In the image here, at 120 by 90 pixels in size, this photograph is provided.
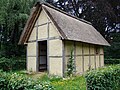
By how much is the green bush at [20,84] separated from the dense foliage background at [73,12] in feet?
42.6

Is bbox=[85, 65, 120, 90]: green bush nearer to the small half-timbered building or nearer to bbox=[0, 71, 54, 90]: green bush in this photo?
bbox=[0, 71, 54, 90]: green bush

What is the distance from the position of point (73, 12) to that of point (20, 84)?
26.5 m

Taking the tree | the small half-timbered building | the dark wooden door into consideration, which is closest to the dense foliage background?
the tree

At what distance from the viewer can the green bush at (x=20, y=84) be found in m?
3.99

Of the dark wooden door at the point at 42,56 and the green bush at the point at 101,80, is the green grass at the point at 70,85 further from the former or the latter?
the dark wooden door at the point at 42,56

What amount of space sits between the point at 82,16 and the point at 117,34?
19.6 feet

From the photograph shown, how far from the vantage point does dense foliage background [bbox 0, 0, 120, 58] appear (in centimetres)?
1928

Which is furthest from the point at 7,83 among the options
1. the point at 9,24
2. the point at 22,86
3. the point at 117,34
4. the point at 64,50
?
the point at 117,34

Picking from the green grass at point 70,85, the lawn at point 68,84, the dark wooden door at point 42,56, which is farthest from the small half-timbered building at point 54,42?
the green grass at point 70,85

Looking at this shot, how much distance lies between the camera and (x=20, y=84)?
4.33 m

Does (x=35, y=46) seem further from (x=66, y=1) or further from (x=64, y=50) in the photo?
(x=66, y=1)

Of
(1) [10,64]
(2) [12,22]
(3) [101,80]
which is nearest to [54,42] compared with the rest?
(1) [10,64]

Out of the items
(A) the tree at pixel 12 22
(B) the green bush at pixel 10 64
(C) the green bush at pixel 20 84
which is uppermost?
(A) the tree at pixel 12 22

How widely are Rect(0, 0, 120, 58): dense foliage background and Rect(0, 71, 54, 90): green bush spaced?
12991 mm
